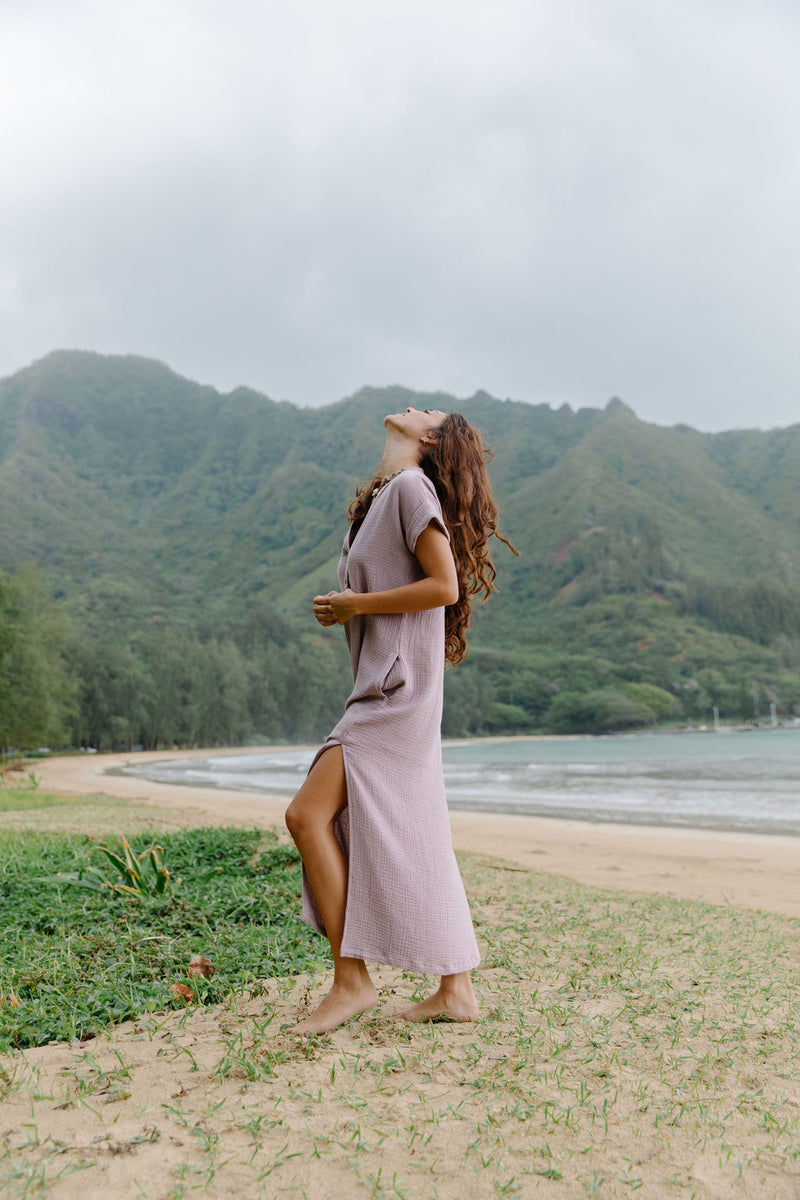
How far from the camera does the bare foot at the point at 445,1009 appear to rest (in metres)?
2.60

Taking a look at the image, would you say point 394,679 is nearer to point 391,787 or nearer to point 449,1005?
point 391,787

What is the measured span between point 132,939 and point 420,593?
2.11 metres

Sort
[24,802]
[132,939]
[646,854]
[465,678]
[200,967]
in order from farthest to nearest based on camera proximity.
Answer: [465,678], [24,802], [646,854], [132,939], [200,967]

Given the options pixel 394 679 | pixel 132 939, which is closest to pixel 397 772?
pixel 394 679

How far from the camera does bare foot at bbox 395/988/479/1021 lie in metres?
2.60

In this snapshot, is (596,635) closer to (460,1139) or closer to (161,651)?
(161,651)

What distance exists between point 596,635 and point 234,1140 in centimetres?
10663

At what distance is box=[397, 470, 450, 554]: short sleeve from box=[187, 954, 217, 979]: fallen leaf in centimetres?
180

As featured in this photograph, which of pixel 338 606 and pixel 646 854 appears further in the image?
pixel 646 854

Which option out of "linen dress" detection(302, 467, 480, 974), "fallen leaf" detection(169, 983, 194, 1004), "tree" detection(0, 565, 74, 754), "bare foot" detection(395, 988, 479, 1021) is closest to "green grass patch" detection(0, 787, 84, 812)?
"fallen leaf" detection(169, 983, 194, 1004)

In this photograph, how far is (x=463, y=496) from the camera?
9.44 ft

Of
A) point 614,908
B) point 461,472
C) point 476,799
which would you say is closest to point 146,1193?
point 461,472

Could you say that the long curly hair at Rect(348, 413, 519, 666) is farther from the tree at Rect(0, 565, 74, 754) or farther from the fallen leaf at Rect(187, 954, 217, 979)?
the tree at Rect(0, 565, 74, 754)

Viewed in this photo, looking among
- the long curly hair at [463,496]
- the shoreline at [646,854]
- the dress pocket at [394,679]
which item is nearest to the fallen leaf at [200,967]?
the dress pocket at [394,679]
